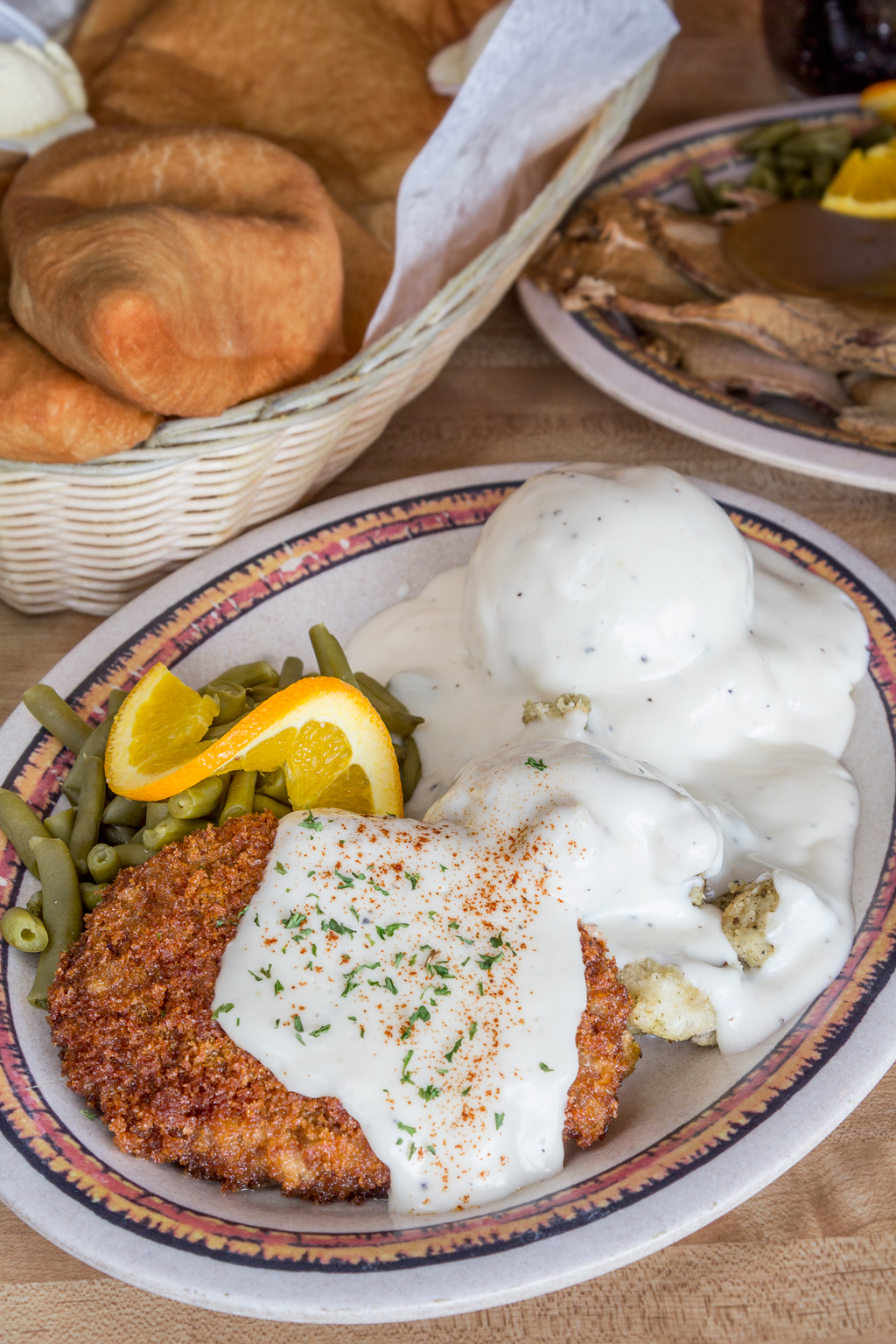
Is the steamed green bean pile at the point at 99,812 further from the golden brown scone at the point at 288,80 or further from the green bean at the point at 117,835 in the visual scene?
the golden brown scone at the point at 288,80

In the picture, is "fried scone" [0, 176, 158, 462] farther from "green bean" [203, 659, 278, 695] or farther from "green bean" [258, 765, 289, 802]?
"green bean" [258, 765, 289, 802]

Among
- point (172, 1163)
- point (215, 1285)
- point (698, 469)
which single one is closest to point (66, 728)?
point (172, 1163)

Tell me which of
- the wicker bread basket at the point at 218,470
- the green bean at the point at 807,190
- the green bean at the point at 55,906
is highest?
the wicker bread basket at the point at 218,470

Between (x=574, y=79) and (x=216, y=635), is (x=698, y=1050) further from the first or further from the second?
(x=574, y=79)

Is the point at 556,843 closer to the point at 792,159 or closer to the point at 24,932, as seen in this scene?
the point at 24,932

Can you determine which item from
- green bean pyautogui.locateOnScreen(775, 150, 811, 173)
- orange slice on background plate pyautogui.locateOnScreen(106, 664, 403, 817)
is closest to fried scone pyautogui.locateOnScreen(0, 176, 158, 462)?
orange slice on background plate pyautogui.locateOnScreen(106, 664, 403, 817)

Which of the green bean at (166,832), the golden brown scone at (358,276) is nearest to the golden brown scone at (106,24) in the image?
the golden brown scone at (358,276)

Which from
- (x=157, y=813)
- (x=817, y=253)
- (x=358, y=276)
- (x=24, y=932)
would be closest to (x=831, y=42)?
(x=817, y=253)
